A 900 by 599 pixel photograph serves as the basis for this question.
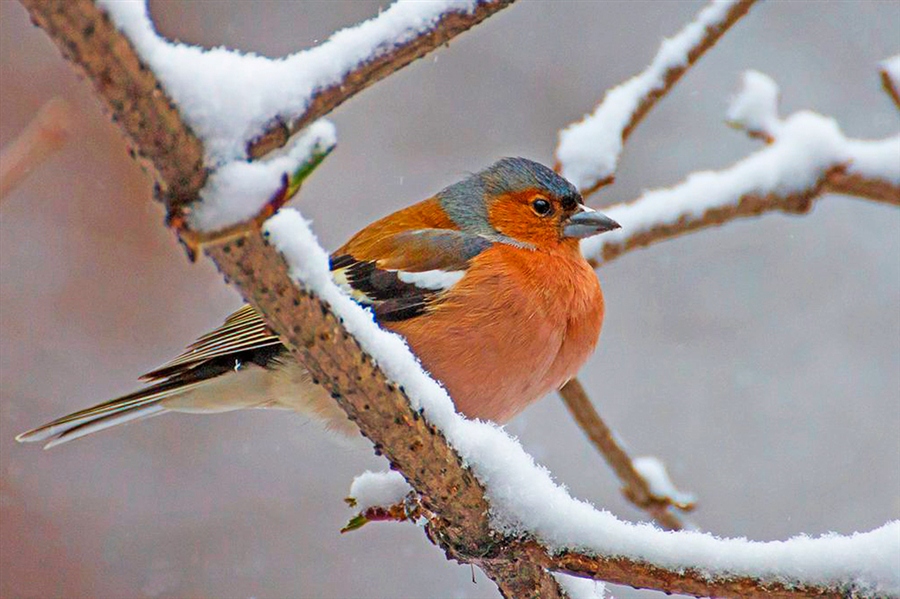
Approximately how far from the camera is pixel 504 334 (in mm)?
3201

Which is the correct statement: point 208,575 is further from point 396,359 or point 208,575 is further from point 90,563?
point 396,359

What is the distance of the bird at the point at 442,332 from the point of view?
10.5 ft

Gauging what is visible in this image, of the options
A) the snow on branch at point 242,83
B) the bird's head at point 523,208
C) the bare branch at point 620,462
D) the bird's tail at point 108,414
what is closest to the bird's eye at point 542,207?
the bird's head at point 523,208

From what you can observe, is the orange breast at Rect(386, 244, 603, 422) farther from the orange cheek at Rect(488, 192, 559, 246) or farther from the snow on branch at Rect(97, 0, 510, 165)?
the snow on branch at Rect(97, 0, 510, 165)

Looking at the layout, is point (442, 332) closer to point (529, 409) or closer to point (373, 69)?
point (373, 69)

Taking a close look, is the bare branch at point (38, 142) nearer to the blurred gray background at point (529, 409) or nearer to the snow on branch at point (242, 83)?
the snow on branch at point (242, 83)

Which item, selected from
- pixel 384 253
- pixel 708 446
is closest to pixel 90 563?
pixel 384 253

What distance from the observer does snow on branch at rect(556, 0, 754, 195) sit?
3482mm

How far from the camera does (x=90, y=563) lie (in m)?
5.51

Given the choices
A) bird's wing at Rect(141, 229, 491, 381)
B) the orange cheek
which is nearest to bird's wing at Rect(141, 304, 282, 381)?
bird's wing at Rect(141, 229, 491, 381)

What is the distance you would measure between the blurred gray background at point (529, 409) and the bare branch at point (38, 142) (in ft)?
12.9

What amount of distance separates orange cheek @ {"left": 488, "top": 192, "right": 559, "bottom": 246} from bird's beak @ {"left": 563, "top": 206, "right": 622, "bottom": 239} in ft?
0.20

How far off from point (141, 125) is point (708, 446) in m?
6.25

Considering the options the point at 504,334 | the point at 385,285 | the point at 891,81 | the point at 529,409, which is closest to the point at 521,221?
the point at 385,285
